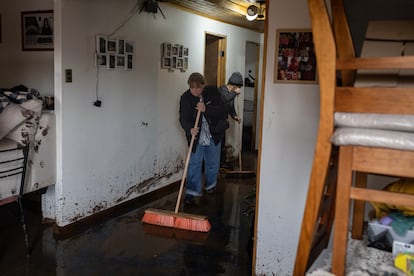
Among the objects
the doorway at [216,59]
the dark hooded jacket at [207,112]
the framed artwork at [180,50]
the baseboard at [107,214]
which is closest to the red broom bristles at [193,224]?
the baseboard at [107,214]

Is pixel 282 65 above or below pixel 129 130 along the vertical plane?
above

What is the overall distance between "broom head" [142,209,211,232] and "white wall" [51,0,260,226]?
584mm

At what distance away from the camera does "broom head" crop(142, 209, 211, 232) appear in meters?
3.56

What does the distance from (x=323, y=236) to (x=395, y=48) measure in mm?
754

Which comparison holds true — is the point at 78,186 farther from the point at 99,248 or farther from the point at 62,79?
the point at 62,79

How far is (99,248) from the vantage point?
10.6ft

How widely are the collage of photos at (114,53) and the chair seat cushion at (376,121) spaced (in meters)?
2.91

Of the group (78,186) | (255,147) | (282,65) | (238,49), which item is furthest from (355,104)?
(255,147)

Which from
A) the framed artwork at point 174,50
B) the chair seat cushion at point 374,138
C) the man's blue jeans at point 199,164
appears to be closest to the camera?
the chair seat cushion at point 374,138

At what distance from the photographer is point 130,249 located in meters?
3.25

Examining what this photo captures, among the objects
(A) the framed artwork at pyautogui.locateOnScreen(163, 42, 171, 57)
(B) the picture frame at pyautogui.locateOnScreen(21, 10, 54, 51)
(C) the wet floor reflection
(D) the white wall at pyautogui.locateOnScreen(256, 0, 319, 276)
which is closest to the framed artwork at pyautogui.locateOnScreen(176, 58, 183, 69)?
(A) the framed artwork at pyautogui.locateOnScreen(163, 42, 171, 57)

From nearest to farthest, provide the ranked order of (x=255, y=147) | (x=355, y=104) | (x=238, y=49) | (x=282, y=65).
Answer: (x=355, y=104) → (x=282, y=65) → (x=238, y=49) → (x=255, y=147)

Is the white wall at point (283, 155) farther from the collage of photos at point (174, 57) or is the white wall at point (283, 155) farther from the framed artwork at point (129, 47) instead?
the collage of photos at point (174, 57)

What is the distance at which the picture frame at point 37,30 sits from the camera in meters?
3.55
